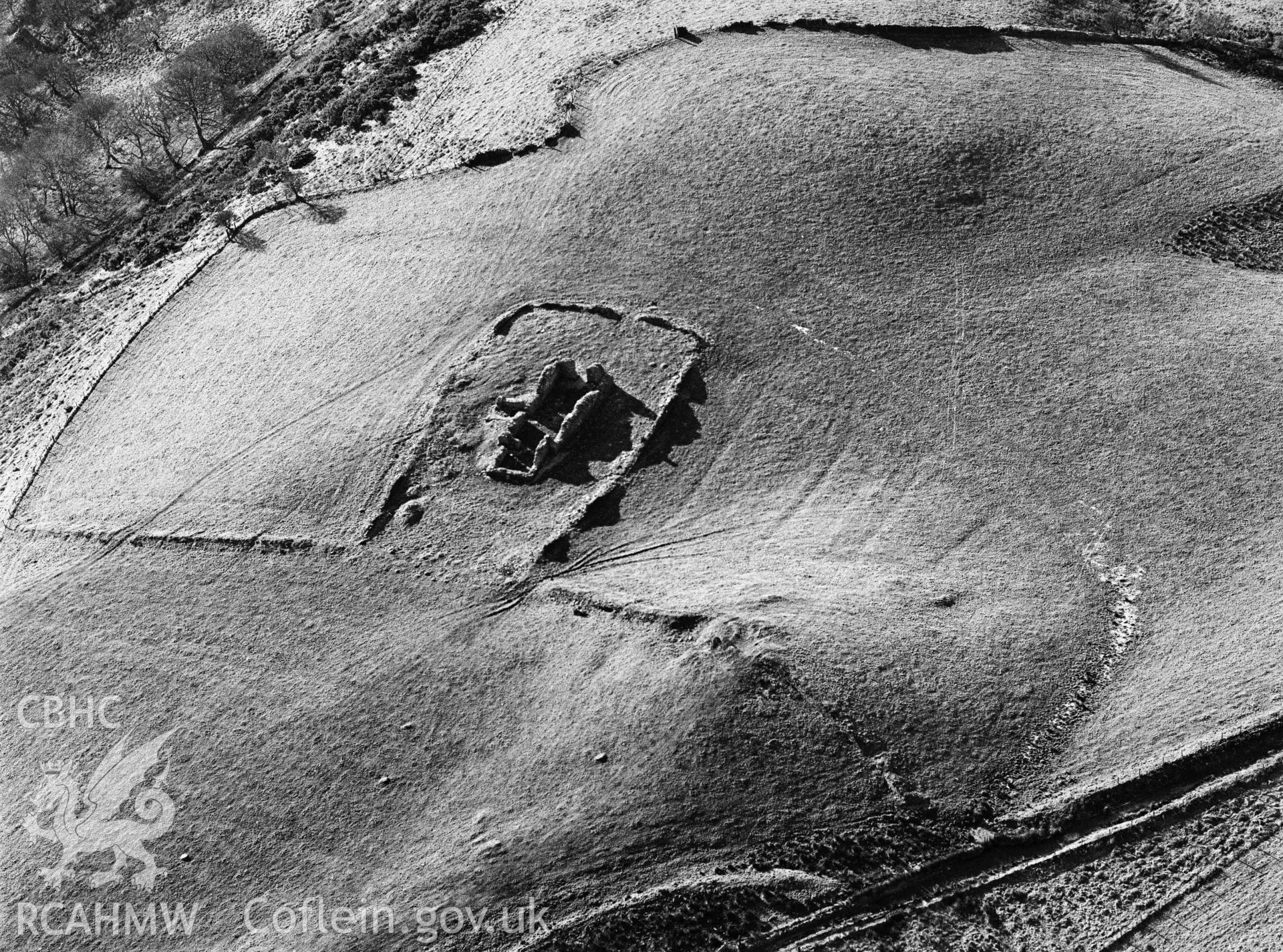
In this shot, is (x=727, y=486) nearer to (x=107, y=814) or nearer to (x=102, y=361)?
(x=107, y=814)

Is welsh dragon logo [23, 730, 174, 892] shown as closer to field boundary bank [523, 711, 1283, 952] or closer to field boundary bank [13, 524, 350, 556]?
field boundary bank [13, 524, 350, 556]

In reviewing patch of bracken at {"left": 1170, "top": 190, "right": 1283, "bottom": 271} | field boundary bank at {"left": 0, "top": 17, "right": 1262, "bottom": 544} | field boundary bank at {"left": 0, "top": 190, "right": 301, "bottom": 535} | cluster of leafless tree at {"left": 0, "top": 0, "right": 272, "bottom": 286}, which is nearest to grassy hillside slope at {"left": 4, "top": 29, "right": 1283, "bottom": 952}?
patch of bracken at {"left": 1170, "top": 190, "right": 1283, "bottom": 271}

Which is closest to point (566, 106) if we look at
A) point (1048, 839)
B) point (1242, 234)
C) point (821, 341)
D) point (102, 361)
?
point (821, 341)

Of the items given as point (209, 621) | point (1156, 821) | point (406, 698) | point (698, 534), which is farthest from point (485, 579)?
point (1156, 821)

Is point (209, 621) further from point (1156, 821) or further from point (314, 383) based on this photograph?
point (1156, 821)

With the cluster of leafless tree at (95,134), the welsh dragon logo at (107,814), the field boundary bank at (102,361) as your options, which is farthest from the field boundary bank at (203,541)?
the cluster of leafless tree at (95,134)
